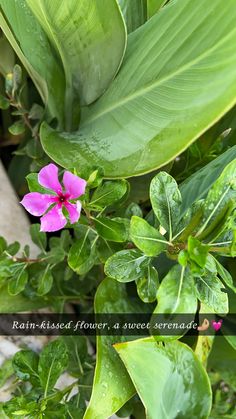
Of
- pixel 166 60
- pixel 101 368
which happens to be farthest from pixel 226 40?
pixel 101 368

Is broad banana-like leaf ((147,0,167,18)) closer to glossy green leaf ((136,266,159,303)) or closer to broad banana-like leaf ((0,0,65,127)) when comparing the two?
broad banana-like leaf ((0,0,65,127))

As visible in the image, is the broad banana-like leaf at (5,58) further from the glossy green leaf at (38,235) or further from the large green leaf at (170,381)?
the large green leaf at (170,381)

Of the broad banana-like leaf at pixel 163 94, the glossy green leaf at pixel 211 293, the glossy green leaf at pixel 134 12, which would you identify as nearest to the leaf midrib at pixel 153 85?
the broad banana-like leaf at pixel 163 94

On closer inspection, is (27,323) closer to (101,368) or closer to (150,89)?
(101,368)

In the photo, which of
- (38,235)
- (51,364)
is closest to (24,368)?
(51,364)

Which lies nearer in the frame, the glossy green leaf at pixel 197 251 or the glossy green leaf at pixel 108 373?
the glossy green leaf at pixel 197 251

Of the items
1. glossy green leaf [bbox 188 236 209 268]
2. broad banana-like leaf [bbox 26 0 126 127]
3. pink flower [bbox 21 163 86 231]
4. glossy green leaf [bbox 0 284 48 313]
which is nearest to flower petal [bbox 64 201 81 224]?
pink flower [bbox 21 163 86 231]
